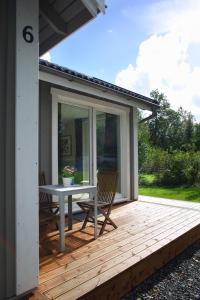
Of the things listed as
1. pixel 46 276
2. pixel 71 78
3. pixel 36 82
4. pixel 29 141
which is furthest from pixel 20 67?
pixel 71 78

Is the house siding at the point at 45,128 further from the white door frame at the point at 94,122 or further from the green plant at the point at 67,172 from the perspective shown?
the green plant at the point at 67,172

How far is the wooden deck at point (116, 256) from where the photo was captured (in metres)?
2.39

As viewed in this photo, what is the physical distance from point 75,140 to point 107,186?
145 centimetres

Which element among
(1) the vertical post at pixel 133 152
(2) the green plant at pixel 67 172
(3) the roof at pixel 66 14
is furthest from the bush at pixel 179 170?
(3) the roof at pixel 66 14

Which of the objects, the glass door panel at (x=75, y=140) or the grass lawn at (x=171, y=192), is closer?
the glass door panel at (x=75, y=140)

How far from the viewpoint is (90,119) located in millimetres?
5742

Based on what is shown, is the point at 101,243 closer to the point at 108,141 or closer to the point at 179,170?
the point at 108,141

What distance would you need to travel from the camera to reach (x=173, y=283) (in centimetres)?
301

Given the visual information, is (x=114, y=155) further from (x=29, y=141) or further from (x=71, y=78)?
(x=29, y=141)

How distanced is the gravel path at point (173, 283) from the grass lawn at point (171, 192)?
13.2ft

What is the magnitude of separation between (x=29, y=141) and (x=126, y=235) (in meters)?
2.35

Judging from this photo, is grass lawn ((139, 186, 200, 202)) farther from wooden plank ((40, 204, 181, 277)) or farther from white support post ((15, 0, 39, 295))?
white support post ((15, 0, 39, 295))

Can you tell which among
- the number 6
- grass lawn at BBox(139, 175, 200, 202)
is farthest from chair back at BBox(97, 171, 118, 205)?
grass lawn at BBox(139, 175, 200, 202)

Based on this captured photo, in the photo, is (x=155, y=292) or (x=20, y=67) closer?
(x=20, y=67)
